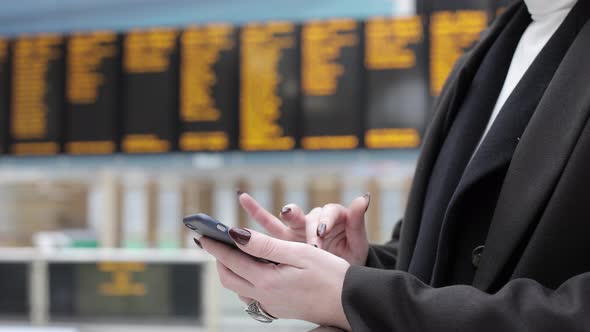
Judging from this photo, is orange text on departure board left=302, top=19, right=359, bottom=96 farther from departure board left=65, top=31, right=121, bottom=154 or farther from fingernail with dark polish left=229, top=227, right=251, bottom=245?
fingernail with dark polish left=229, top=227, right=251, bottom=245

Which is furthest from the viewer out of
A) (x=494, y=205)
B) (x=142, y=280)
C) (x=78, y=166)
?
(x=78, y=166)

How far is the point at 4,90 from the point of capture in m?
3.25

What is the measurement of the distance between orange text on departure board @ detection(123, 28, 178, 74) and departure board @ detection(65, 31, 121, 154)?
7 cm

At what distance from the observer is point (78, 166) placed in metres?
3.23

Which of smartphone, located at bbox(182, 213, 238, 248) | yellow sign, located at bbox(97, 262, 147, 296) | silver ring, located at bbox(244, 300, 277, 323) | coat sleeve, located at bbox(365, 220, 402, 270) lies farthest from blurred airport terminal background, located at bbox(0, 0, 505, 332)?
smartphone, located at bbox(182, 213, 238, 248)

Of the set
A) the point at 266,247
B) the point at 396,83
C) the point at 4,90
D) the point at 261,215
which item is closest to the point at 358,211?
the point at 261,215

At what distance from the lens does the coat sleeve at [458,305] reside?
0.57 meters

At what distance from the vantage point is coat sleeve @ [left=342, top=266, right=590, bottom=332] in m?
0.57

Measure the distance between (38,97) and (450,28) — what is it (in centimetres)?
225

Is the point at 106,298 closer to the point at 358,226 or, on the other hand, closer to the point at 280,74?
the point at 280,74

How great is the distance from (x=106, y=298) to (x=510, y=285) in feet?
6.93

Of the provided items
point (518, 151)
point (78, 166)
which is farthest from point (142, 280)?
point (518, 151)

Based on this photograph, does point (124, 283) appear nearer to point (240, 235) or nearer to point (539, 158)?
point (240, 235)

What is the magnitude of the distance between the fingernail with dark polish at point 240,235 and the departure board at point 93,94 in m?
2.61
